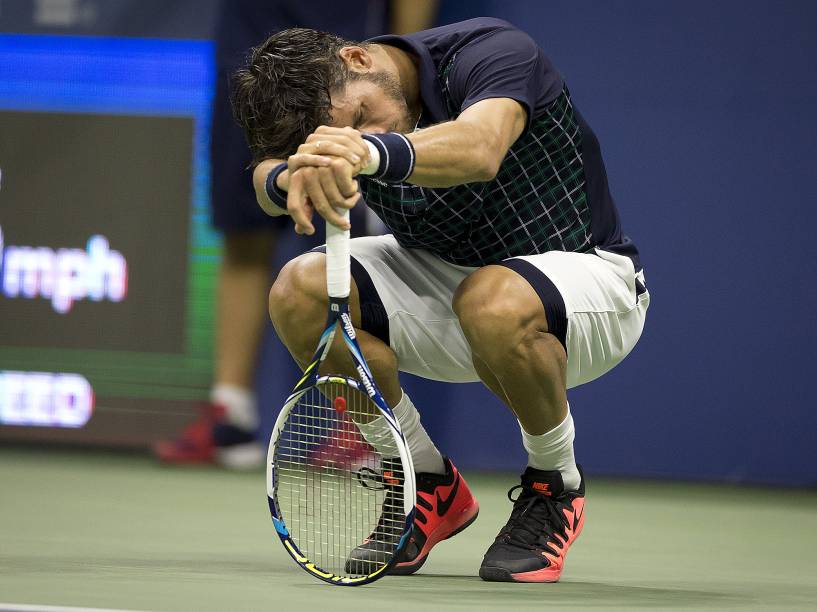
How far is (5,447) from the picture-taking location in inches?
190

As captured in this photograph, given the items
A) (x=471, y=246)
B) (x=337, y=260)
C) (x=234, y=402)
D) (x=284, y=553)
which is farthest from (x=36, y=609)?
(x=234, y=402)

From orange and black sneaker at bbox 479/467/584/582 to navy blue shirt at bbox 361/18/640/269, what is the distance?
1.55ft

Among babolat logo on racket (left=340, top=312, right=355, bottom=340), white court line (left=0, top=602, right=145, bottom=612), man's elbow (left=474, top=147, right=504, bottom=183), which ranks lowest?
white court line (left=0, top=602, right=145, bottom=612)

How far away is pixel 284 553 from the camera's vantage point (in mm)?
2910

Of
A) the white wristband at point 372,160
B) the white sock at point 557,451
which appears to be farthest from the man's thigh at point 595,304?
the white wristband at point 372,160

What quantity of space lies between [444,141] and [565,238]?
1.95ft

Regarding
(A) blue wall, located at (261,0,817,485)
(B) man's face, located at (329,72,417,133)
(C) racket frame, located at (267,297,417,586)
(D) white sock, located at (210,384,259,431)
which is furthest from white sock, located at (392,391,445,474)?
(D) white sock, located at (210,384,259,431)

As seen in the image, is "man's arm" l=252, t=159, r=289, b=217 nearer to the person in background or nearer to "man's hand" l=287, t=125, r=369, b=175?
"man's hand" l=287, t=125, r=369, b=175

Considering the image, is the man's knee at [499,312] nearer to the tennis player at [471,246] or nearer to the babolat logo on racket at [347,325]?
the tennis player at [471,246]

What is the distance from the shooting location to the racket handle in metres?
2.26

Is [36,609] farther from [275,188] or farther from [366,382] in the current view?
[275,188]

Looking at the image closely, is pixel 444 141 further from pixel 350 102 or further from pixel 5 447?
A: pixel 5 447

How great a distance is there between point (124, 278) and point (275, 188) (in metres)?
2.36

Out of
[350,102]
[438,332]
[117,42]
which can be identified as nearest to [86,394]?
[117,42]
